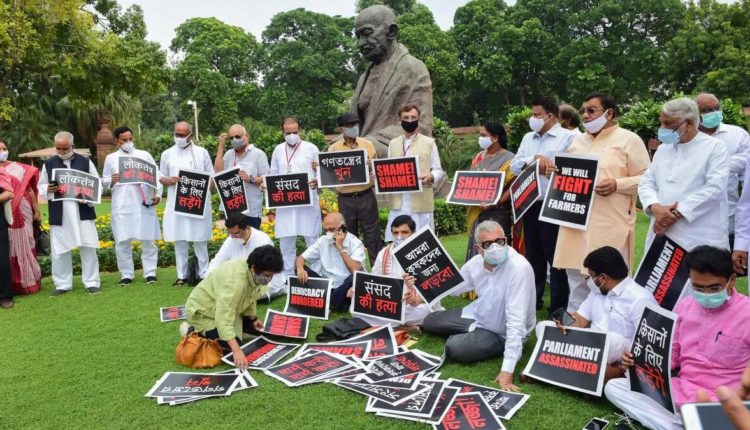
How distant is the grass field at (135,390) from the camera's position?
4066mm

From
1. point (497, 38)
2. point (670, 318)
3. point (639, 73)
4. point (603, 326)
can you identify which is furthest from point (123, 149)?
point (639, 73)

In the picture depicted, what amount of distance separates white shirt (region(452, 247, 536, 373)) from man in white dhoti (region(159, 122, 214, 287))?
4245 mm

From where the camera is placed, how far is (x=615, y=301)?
4336 mm

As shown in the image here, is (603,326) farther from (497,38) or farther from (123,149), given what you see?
(497,38)

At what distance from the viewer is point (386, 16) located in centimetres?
966

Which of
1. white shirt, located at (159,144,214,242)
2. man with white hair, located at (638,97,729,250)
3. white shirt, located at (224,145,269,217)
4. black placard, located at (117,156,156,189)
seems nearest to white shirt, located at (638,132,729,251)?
man with white hair, located at (638,97,729,250)

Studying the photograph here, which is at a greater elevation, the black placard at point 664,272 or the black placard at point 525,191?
the black placard at point 525,191

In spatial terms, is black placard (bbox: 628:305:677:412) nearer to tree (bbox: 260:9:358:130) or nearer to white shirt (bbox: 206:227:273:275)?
white shirt (bbox: 206:227:273:275)

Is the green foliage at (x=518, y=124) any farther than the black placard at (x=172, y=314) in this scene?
Yes

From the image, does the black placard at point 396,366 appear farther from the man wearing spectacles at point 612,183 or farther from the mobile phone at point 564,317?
the man wearing spectacles at point 612,183

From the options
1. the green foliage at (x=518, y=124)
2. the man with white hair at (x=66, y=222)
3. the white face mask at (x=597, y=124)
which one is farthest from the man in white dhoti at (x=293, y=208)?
the green foliage at (x=518, y=124)

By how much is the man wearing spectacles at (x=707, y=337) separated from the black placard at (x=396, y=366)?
5.51 ft

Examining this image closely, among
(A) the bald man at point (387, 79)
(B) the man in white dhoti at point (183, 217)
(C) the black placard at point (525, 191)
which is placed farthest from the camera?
(A) the bald man at point (387, 79)

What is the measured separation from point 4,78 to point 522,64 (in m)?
29.2
